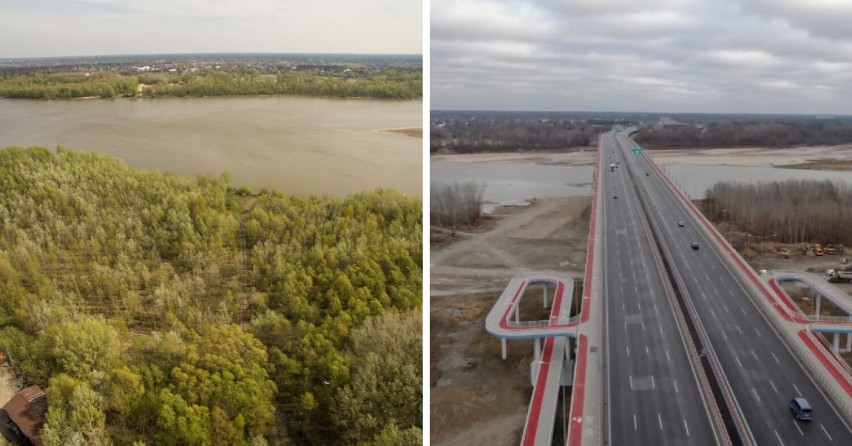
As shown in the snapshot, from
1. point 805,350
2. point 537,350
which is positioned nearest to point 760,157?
point 805,350

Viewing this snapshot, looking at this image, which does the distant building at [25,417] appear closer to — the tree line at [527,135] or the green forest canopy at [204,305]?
the green forest canopy at [204,305]

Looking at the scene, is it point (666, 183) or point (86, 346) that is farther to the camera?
point (666, 183)

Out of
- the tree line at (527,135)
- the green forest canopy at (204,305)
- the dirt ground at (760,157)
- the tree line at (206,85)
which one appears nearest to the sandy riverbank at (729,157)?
the dirt ground at (760,157)

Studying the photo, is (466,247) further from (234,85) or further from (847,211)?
(847,211)

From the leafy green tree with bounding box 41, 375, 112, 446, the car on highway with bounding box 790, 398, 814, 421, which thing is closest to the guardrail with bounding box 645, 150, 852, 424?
the car on highway with bounding box 790, 398, 814, 421

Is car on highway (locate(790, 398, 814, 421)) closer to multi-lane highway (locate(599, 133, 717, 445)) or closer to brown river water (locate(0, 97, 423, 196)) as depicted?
multi-lane highway (locate(599, 133, 717, 445))

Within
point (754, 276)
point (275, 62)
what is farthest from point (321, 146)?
point (754, 276)
